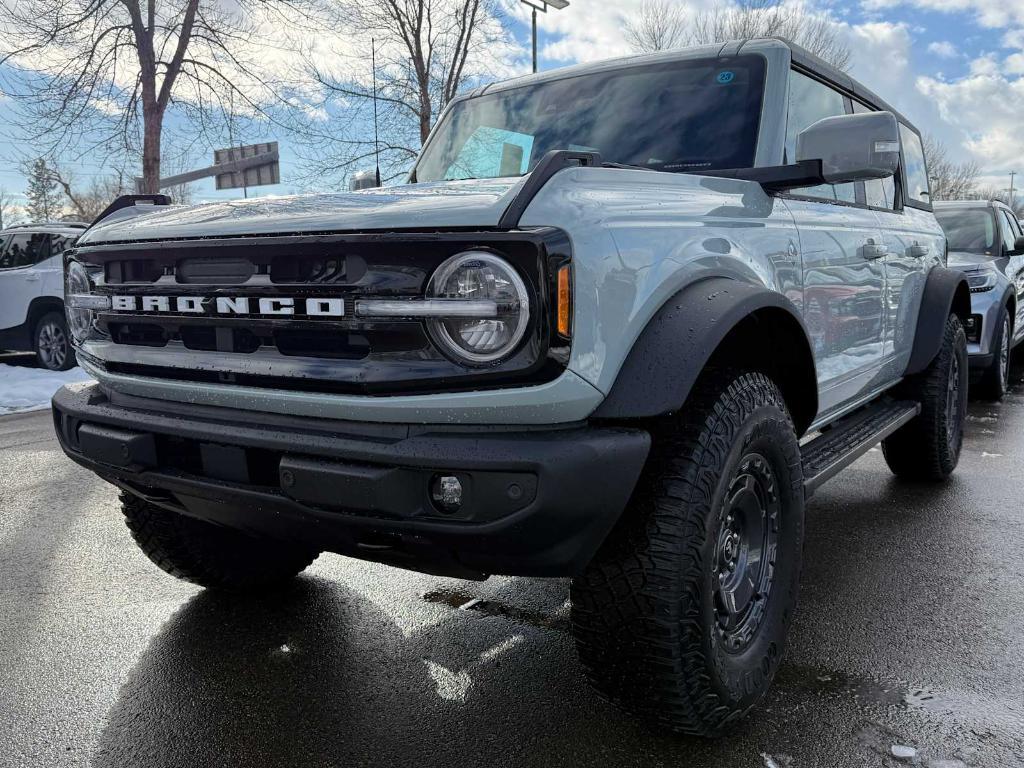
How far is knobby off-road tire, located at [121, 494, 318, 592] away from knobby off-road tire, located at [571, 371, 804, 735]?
1.40 meters

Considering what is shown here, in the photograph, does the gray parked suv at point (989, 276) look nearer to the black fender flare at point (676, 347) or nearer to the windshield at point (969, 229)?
the windshield at point (969, 229)

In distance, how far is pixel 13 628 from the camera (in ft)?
9.68

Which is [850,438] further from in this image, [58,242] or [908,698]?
[58,242]

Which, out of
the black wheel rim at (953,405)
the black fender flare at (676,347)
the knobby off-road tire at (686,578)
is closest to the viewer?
the black fender flare at (676,347)

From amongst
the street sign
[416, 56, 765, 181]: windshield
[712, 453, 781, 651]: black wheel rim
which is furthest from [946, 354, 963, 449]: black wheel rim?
the street sign

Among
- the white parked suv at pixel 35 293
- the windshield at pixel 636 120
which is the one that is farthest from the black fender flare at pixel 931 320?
the white parked suv at pixel 35 293

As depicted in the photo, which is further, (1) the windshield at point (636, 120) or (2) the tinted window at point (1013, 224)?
(2) the tinted window at point (1013, 224)

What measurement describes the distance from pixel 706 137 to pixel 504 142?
875 mm

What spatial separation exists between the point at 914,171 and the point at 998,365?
3352 millimetres

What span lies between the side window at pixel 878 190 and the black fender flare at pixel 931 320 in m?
0.52

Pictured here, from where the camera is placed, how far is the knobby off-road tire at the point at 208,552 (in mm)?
2848

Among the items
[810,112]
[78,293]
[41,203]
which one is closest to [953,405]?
[810,112]

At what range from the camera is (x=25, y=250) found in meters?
10.2

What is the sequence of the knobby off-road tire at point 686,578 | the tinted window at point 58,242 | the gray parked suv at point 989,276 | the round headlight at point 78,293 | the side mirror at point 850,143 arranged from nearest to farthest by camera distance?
the knobby off-road tire at point 686,578 → the side mirror at point 850,143 → the round headlight at point 78,293 → the gray parked suv at point 989,276 → the tinted window at point 58,242
